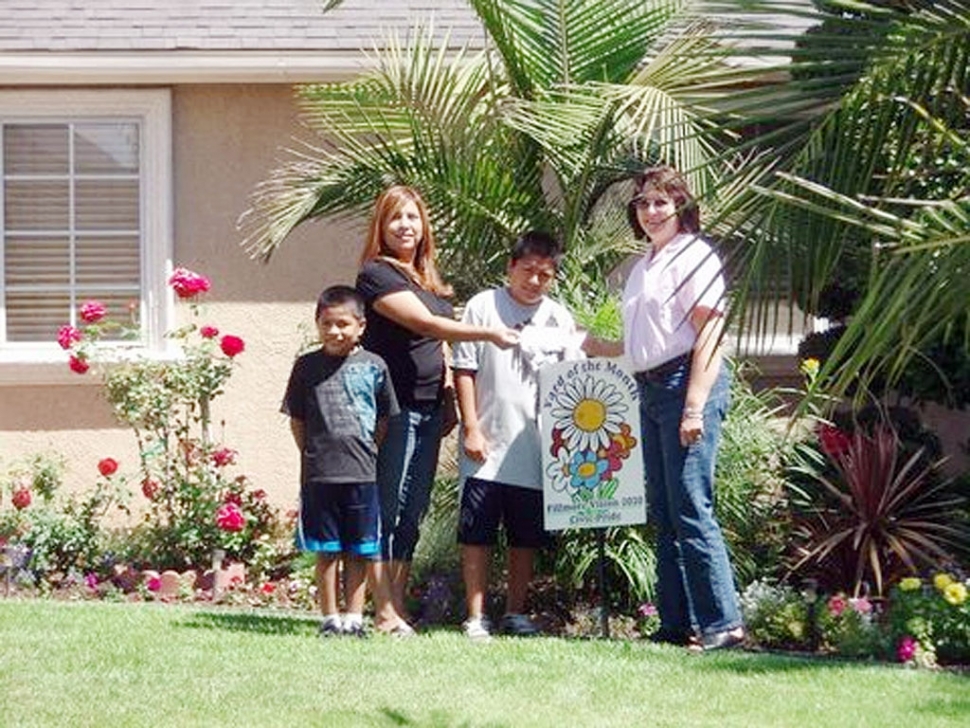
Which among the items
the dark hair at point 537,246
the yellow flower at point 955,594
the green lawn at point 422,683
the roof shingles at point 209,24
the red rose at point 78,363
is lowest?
the green lawn at point 422,683

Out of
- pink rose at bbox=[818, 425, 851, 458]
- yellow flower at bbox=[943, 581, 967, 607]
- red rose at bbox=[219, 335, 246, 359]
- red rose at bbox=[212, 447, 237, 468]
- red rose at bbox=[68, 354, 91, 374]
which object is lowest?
yellow flower at bbox=[943, 581, 967, 607]

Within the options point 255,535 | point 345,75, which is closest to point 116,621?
point 255,535

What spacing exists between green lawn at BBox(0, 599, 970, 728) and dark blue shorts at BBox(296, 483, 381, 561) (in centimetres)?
39

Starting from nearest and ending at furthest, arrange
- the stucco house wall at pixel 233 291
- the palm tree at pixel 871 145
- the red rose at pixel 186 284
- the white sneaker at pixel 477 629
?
1. the palm tree at pixel 871 145
2. the white sneaker at pixel 477 629
3. the red rose at pixel 186 284
4. the stucco house wall at pixel 233 291

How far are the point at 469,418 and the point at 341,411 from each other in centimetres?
61

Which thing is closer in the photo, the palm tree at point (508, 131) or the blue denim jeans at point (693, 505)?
the blue denim jeans at point (693, 505)

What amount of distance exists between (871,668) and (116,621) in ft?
10.6

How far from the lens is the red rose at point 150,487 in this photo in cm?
1112

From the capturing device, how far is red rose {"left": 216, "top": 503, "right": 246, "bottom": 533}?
35.7 feet

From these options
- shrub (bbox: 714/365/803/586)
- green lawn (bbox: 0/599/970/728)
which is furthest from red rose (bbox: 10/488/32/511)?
shrub (bbox: 714/365/803/586)

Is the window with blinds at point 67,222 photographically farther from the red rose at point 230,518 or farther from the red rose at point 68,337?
the red rose at point 230,518

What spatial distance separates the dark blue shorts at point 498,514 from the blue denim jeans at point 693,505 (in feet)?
2.28

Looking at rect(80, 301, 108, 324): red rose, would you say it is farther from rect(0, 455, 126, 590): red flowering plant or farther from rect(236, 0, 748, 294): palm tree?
rect(236, 0, 748, 294): palm tree

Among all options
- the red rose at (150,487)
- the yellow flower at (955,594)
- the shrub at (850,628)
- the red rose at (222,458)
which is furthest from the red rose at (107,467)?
the yellow flower at (955,594)
